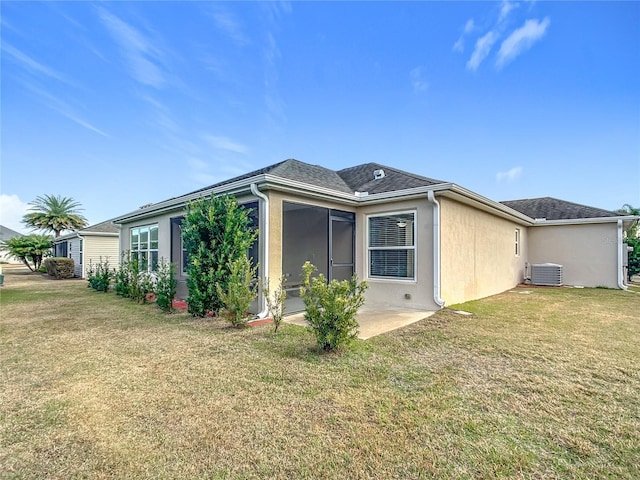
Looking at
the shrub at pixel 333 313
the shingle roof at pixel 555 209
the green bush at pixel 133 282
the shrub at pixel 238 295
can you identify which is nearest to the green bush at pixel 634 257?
the shingle roof at pixel 555 209

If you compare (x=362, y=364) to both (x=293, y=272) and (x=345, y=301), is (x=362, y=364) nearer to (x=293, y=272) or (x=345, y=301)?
(x=345, y=301)

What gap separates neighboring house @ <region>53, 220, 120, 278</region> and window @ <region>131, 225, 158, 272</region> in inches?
321

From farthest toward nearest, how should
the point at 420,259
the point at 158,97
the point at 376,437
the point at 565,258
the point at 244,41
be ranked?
the point at 565,258 < the point at 158,97 < the point at 244,41 < the point at 420,259 < the point at 376,437

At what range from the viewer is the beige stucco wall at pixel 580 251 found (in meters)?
13.2

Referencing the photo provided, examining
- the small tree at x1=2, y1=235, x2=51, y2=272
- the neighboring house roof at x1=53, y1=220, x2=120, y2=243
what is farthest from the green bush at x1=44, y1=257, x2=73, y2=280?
the small tree at x1=2, y1=235, x2=51, y2=272

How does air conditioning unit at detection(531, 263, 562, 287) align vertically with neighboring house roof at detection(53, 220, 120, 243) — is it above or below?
below

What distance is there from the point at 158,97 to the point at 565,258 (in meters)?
19.0

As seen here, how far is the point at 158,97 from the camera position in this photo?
12.9m

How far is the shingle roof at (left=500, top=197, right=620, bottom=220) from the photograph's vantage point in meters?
13.8

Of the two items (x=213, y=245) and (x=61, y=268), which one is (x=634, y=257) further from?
(x=61, y=268)

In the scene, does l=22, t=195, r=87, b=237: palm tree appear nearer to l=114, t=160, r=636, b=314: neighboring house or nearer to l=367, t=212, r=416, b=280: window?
l=114, t=160, r=636, b=314: neighboring house

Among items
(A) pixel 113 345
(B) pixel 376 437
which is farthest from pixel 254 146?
(B) pixel 376 437

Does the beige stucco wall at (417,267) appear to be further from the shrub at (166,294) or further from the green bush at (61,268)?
the green bush at (61,268)

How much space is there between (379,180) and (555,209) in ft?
35.4
